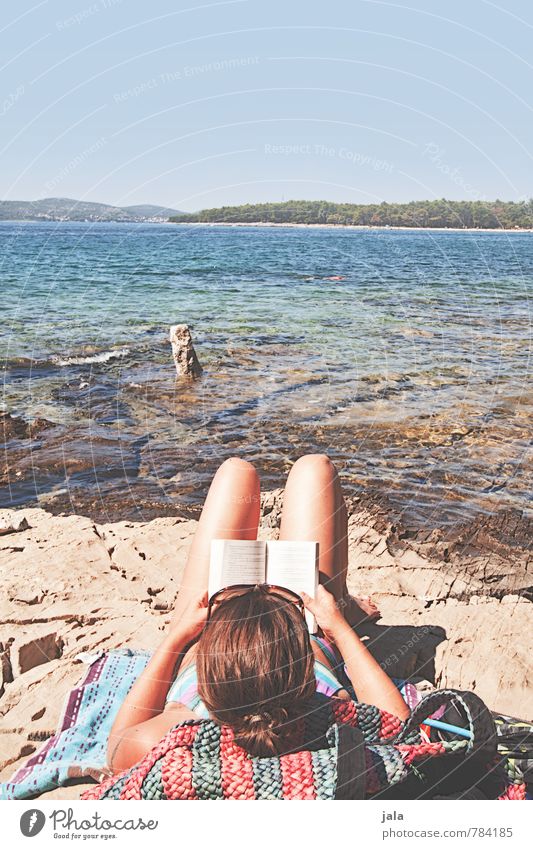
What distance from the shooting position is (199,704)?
2.47 m

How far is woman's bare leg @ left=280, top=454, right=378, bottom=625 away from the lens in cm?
337

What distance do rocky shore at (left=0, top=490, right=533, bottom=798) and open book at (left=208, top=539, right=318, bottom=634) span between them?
859mm

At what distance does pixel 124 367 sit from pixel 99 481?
5.23 metres

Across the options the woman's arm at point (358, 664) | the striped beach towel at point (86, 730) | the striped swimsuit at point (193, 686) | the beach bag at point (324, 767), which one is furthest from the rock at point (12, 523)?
the beach bag at point (324, 767)

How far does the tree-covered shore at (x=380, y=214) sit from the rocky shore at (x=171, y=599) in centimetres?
888

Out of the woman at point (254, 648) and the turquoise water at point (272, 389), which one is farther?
the turquoise water at point (272, 389)

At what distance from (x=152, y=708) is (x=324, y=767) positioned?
0.86 m

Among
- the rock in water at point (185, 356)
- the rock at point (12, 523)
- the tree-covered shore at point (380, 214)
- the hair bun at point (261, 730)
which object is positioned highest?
the tree-covered shore at point (380, 214)

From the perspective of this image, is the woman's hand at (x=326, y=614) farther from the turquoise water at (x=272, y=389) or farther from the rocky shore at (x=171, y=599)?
the turquoise water at (x=272, y=389)

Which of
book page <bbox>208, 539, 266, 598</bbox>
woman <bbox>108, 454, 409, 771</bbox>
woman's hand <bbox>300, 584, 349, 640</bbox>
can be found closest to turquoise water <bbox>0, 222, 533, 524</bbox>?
woman <bbox>108, 454, 409, 771</bbox>

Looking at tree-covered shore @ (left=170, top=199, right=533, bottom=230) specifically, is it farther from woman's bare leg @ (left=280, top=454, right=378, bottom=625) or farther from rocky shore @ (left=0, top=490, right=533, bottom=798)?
woman's bare leg @ (left=280, top=454, right=378, bottom=625)

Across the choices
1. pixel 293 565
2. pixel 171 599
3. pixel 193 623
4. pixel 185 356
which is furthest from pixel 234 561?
pixel 185 356

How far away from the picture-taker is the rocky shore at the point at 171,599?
3438mm
